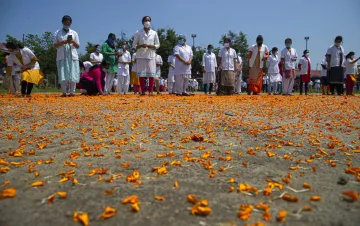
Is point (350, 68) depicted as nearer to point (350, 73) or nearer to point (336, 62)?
point (350, 73)

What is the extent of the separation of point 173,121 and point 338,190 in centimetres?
250

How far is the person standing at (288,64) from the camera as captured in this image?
1052cm

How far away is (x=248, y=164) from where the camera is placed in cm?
229

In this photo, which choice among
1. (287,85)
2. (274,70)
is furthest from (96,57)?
(287,85)

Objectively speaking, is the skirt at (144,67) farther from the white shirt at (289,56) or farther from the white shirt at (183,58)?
the white shirt at (289,56)

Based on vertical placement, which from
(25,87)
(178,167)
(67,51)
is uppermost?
(67,51)

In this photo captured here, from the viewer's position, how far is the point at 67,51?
7.75m

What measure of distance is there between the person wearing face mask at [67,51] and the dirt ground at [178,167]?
4.09 metres

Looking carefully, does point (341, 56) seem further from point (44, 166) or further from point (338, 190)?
point (44, 166)

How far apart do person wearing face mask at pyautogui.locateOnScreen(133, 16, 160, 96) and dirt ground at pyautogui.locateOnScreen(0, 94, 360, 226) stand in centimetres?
441

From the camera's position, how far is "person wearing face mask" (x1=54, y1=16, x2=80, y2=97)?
7555 millimetres

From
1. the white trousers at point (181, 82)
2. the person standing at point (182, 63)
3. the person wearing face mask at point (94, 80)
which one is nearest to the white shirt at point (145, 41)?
the person standing at point (182, 63)

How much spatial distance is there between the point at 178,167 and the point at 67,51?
6821mm

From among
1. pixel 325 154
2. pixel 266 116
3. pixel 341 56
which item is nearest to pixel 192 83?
pixel 341 56
